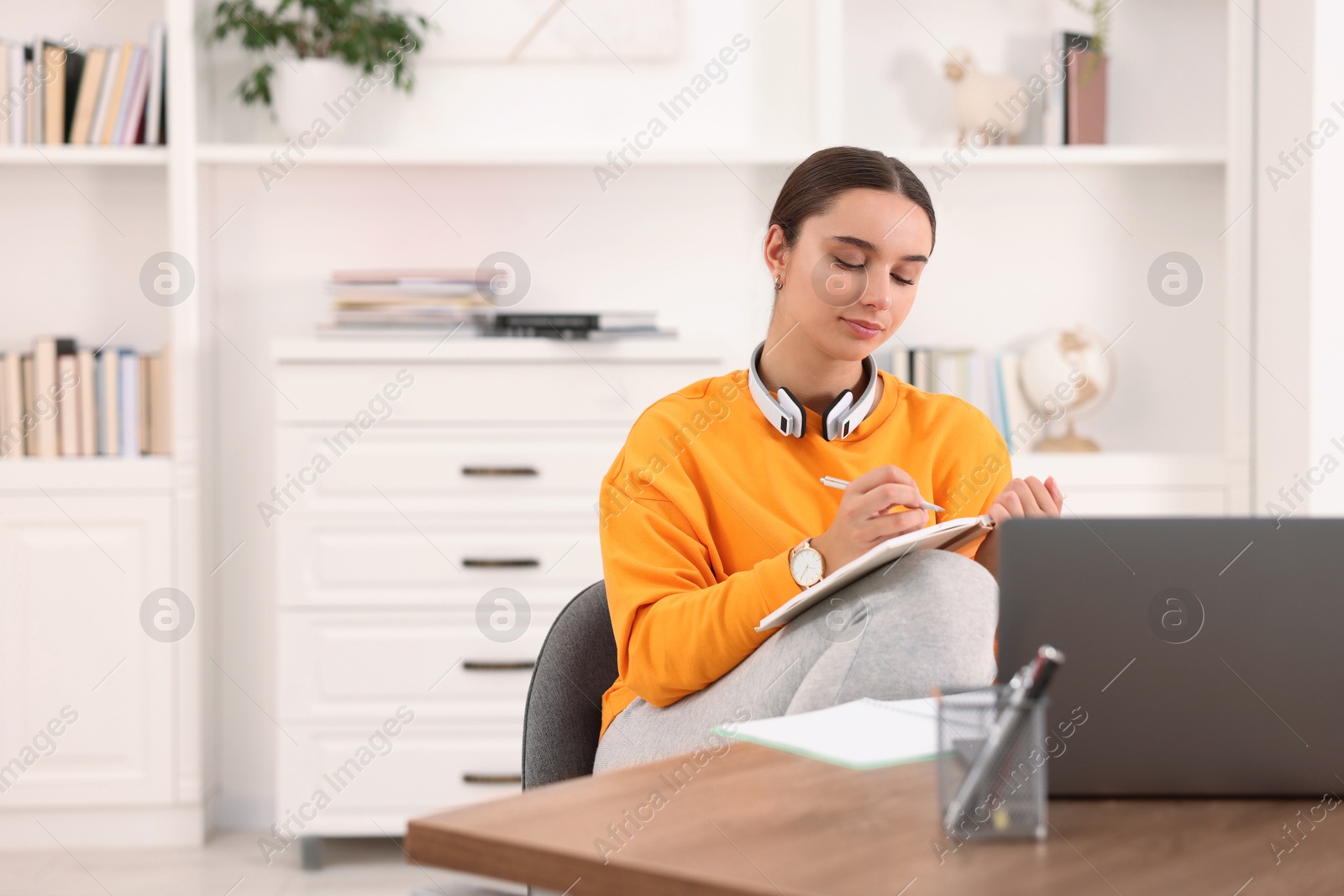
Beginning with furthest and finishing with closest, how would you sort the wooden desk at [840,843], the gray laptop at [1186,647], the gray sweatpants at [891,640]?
the gray sweatpants at [891,640]
the gray laptop at [1186,647]
the wooden desk at [840,843]

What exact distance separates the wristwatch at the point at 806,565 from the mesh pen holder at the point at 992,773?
1.59 ft

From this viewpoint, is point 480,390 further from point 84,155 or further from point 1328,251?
point 1328,251

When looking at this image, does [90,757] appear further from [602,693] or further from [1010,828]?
[1010,828]

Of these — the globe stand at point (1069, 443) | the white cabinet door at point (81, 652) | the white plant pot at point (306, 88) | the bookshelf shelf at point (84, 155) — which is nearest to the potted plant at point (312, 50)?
the white plant pot at point (306, 88)

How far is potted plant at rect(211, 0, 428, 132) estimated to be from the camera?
2.82m

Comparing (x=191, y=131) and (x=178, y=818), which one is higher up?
(x=191, y=131)

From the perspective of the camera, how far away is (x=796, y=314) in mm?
1580

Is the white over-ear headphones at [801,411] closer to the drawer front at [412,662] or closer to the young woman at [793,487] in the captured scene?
the young woman at [793,487]

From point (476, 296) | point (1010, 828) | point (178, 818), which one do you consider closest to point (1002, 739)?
point (1010, 828)

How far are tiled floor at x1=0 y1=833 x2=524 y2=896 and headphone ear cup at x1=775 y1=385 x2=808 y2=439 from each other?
1453 millimetres

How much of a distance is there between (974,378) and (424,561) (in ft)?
4.65

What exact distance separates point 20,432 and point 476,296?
3.75 ft

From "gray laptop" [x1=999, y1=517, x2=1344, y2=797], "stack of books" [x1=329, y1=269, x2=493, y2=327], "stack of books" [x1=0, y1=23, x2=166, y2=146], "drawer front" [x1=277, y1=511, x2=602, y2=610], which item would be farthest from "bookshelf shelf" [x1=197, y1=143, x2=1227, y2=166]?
"gray laptop" [x1=999, y1=517, x2=1344, y2=797]

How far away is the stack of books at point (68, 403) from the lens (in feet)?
9.16
